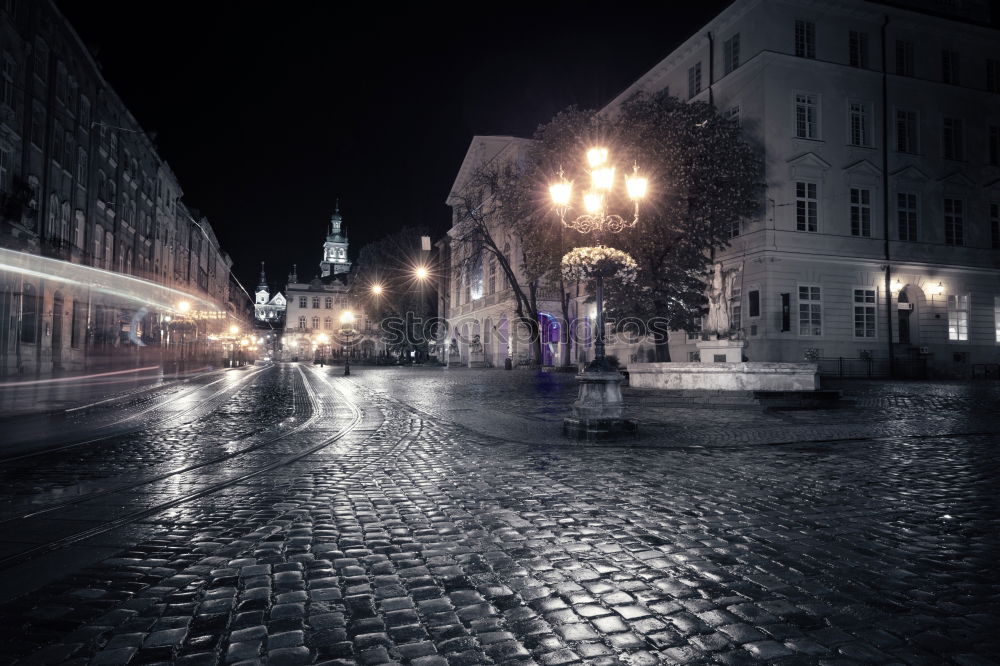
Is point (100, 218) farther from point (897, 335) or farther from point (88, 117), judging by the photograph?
point (897, 335)

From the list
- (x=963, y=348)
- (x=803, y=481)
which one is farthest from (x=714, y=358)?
(x=963, y=348)

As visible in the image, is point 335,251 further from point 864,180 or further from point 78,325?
point 864,180

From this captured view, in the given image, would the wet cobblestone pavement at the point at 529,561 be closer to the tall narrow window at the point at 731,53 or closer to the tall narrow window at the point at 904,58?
the tall narrow window at the point at 731,53

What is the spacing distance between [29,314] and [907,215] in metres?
41.4

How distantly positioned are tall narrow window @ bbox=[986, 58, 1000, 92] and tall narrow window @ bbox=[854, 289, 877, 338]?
13983 millimetres

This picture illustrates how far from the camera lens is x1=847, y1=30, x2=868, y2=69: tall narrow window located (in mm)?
29406

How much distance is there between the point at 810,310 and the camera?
27875 millimetres

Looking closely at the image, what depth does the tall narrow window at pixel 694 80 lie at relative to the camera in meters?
32.2

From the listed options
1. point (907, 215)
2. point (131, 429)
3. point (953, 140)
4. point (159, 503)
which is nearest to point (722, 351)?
point (131, 429)

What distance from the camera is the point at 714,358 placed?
18.1 m

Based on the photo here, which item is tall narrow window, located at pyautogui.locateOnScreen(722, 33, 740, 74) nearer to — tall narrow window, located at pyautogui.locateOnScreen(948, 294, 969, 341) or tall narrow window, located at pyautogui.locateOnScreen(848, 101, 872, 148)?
tall narrow window, located at pyautogui.locateOnScreen(848, 101, 872, 148)

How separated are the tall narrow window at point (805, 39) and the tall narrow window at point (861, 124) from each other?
3359 mm

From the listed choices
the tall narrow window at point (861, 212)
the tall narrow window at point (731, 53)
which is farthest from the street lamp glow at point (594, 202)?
the tall narrow window at point (861, 212)

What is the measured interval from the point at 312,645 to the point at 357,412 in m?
11.9
